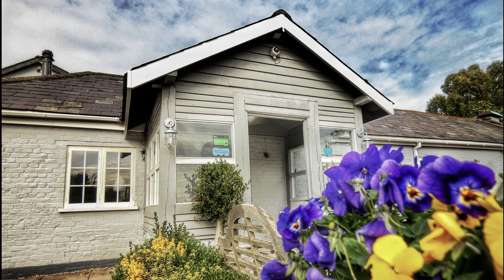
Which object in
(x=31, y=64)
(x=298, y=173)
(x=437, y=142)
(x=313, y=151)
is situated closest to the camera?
(x=313, y=151)

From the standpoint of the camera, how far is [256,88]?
5121mm

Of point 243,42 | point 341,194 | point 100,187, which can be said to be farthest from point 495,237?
point 100,187

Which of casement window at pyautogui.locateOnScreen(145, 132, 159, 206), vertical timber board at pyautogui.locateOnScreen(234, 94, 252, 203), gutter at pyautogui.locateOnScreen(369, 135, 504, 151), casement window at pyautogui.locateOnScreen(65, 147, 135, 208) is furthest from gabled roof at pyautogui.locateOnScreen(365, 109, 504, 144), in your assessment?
casement window at pyautogui.locateOnScreen(65, 147, 135, 208)

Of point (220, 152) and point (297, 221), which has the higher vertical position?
point (220, 152)

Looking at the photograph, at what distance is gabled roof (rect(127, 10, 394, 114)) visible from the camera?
13.6 feet

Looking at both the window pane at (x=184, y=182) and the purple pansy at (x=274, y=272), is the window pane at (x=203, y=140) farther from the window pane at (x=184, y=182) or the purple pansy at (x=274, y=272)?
the purple pansy at (x=274, y=272)

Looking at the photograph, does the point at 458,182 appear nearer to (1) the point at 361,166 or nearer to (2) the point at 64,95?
(1) the point at 361,166

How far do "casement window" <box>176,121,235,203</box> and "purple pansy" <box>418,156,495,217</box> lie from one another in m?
4.01

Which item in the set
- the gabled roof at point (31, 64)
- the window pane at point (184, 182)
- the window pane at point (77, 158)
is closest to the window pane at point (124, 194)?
the window pane at point (77, 158)

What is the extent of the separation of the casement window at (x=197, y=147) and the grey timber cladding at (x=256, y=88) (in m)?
0.13

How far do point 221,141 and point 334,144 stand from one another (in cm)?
217

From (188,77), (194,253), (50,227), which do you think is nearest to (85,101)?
(50,227)

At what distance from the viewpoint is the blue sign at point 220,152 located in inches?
182

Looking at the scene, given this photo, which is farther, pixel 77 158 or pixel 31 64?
pixel 31 64
